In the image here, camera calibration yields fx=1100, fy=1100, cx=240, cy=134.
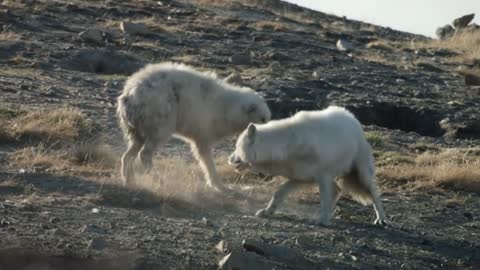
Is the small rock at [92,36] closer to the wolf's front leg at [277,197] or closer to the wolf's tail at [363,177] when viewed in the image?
the wolf's tail at [363,177]

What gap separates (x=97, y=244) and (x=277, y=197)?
2.84 meters

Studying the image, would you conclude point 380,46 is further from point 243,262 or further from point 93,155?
point 243,262

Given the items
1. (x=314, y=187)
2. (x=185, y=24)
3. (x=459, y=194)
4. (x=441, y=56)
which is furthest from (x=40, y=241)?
(x=441, y=56)

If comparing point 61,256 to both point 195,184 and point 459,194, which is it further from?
point 459,194

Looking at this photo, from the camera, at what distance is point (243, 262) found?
899 cm

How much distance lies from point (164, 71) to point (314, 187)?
2253mm

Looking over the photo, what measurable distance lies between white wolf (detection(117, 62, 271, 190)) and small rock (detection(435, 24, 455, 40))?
21.4m

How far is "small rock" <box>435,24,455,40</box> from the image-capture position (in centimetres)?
3389

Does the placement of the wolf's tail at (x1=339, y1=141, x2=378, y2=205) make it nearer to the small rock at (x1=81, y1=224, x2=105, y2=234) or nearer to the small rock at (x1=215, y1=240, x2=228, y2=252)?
the small rock at (x1=215, y1=240, x2=228, y2=252)

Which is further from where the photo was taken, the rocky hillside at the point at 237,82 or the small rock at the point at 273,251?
the rocky hillside at the point at 237,82

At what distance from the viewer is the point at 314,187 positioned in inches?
512

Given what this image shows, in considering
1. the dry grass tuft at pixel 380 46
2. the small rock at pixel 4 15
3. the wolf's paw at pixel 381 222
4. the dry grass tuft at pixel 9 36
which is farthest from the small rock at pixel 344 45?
the wolf's paw at pixel 381 222

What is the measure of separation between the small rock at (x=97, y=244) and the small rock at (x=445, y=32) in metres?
25.6

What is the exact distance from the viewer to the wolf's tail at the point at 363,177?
1186 cm
